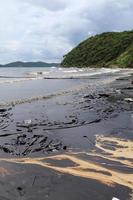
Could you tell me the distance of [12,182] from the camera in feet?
36.4

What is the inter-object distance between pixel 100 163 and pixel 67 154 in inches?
68.4

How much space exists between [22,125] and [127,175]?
9.61 metres

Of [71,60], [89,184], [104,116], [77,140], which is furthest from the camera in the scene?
[71,60]

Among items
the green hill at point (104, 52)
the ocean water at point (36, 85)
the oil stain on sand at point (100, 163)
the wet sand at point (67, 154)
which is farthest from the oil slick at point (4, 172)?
the green hill at point (104, 52)

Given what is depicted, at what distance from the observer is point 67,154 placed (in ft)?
47.1

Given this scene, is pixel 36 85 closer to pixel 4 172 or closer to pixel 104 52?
pixel 4 172

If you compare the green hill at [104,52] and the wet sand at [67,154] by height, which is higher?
the green hill at [104,52]

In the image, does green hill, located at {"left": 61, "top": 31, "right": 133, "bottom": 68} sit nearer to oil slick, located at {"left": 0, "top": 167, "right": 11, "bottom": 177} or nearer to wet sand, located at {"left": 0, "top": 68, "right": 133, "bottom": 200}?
wet sand, located at {"left": 0, "top": 68, "right": 133, "bottom": 200}

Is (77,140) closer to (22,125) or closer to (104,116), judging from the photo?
(22,125)

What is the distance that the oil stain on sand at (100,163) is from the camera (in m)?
11.6

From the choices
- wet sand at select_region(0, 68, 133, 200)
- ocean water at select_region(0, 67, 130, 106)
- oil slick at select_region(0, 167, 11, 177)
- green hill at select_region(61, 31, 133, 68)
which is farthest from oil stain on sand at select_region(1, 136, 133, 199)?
green hill at select_region(61, 31, 133, 68)

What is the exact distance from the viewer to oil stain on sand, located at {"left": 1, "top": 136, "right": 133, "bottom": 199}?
1164 centimetres

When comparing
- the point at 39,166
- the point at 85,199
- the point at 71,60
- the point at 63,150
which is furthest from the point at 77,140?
the point at 71,60

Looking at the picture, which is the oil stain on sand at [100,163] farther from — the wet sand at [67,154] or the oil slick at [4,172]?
the oil slick at [4,172]
